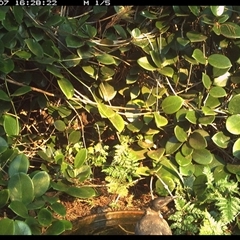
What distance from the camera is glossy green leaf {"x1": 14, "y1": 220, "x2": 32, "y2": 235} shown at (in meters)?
1.38

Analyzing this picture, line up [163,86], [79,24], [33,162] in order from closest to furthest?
[79,24]
[163,86]
[33,162]

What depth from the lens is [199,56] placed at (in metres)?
1.85

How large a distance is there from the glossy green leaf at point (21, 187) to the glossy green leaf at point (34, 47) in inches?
19.5

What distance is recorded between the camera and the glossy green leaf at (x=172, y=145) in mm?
1964

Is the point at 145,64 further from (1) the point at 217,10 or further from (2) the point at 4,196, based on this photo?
(2) the point at 4,196

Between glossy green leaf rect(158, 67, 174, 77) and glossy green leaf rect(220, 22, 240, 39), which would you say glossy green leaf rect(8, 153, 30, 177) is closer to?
glossy green leaf rect(158, 67, 174, 77)

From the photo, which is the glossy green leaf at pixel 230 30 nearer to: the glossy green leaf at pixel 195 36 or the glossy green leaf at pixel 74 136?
the glossy green leaf at pixel 195 36

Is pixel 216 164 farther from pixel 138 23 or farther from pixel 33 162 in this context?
pixel 33 162

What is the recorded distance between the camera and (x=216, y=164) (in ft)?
6.44

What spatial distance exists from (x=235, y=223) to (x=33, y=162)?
95 centimetres

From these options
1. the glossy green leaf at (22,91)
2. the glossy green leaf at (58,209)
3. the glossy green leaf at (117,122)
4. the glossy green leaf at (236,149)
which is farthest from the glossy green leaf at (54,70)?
the glossy green leaf at (236,149)

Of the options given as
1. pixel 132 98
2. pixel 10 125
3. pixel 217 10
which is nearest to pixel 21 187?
pixel 10 125

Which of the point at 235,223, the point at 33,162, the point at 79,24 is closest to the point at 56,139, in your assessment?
the point at 33,162

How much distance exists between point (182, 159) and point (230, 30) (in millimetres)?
556
